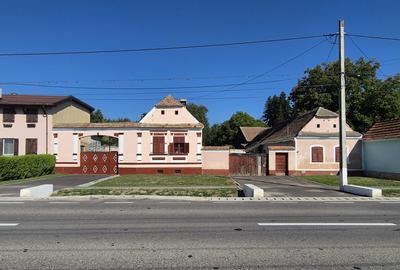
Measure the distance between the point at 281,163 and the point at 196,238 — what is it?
93.8 ft

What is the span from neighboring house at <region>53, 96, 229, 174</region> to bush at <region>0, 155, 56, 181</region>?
1.97 metres

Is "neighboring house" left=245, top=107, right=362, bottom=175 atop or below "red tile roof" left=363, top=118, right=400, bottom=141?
below

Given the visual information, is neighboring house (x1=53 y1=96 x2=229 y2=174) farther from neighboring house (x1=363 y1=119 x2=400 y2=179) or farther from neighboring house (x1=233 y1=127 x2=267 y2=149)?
neighboring house (x1=233 y1=127 x2=267 y2=149)

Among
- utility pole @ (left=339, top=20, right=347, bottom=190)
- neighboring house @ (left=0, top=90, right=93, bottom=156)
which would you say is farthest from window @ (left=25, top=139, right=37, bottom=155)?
utility pole @ (left=339, top=20, right=347, bottom=190)

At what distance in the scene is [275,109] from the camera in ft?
372

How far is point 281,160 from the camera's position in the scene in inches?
1410

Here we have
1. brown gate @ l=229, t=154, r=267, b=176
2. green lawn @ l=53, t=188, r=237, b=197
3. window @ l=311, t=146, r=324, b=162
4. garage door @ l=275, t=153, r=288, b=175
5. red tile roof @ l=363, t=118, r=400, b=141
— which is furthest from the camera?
window @ l=311, t=146, r=324, b=162

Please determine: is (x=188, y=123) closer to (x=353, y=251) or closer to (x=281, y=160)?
(x=281, y=160)

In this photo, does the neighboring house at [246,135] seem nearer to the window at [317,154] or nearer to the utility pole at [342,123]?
the window at [317,154]

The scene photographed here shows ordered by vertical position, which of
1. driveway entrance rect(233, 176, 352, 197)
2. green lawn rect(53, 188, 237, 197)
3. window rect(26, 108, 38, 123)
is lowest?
driveway entrance rect(233, 176, 352, 197)

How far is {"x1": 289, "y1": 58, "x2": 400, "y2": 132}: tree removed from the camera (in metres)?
49.6

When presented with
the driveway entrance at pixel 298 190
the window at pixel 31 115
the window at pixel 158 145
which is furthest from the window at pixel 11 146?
the driveway entrance at pixel 298 190

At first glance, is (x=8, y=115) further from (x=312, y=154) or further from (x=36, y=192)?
(x=312, y=154)

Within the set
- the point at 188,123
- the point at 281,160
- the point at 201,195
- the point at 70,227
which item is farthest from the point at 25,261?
the point at 281,160
